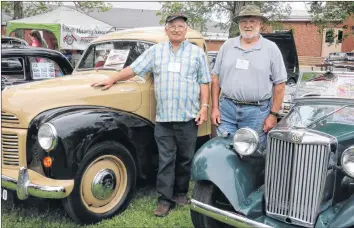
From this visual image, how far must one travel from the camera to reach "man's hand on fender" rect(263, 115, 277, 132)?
13.4ft

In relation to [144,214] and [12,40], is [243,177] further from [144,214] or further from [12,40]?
[12,40]

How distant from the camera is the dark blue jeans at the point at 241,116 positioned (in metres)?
4.23

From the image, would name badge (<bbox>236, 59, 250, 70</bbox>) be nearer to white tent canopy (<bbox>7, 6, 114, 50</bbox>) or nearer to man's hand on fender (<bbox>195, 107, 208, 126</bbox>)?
man's hand on fender (<bbox>195, 107, 208, 126</bbox>)

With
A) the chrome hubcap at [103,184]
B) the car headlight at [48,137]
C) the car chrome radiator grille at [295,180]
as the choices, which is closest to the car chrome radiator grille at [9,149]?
the car headlight at [48,137]

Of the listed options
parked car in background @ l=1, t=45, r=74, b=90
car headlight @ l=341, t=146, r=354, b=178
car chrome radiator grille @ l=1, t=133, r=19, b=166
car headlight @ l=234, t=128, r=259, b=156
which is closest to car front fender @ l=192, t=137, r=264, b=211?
car headlight @ l=234, t=128, r=259, b=156

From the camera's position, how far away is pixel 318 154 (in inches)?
124

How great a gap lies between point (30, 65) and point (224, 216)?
4.22 metres

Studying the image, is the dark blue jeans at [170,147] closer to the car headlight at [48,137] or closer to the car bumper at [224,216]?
the car bumper at [224,216]

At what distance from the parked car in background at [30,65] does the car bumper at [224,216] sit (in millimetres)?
3673

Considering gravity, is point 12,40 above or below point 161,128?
above

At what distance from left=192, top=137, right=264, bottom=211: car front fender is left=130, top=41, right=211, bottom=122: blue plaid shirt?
2.14ft

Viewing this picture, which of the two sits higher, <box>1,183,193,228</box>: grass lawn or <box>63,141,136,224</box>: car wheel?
<box>63,141,136,224</box>: car wheel

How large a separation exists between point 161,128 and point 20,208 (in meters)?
1.77

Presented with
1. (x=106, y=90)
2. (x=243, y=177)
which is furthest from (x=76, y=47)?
(x=243, y=177)
